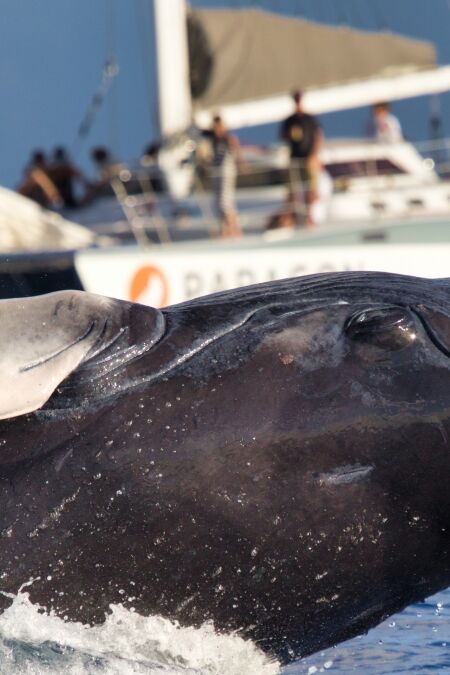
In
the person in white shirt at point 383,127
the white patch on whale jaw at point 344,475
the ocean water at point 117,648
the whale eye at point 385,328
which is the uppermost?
the whale eye at point 385,328

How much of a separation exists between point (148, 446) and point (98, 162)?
26885 mm

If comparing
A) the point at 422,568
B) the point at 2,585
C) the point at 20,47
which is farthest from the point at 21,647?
the point at 20,47

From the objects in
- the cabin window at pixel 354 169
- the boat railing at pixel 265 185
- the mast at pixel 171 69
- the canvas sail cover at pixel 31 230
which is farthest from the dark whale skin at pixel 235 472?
the mast at pixel 171 69

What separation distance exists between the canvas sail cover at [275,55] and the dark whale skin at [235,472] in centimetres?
2191

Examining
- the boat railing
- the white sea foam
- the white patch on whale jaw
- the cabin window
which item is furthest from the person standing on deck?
the white patch on whale jaw

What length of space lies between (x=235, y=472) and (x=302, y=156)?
17142 mm

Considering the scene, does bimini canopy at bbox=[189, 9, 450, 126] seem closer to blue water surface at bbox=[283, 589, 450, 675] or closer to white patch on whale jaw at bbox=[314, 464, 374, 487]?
blue water surface at bbox=[283, 589, 450, 675]

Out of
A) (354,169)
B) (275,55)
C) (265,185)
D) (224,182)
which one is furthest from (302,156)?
(275,55)

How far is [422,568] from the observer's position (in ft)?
17.7

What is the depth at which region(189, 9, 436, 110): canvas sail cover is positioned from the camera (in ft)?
89.0

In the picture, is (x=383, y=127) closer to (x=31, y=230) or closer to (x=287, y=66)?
(x=287, y=66)

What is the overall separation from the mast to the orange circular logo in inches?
318

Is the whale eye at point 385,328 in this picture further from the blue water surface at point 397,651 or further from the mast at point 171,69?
the mast at point 171,69

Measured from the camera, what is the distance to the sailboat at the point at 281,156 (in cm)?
1888
